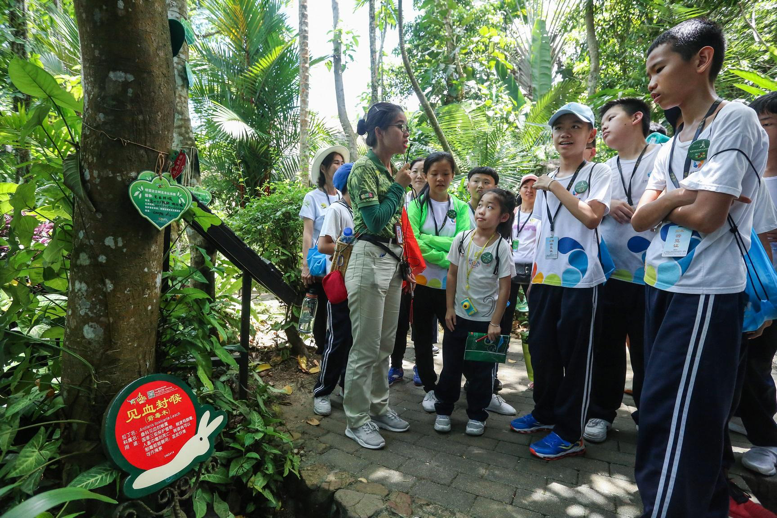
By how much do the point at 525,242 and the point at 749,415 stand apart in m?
1.81

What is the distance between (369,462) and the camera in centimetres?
243

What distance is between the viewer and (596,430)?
8.74ft

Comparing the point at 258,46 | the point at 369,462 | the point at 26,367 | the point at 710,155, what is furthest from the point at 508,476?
the point at 258,46

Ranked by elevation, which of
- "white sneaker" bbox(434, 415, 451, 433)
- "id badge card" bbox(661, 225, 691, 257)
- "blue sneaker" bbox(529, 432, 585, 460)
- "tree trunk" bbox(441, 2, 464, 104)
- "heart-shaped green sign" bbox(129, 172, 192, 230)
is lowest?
"white sneaker" bbox(434, 415, 451, 433)

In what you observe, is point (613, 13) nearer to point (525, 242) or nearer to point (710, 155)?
point (525, 242)

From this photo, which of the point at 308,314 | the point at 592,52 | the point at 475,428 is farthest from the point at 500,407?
the point at 592,52

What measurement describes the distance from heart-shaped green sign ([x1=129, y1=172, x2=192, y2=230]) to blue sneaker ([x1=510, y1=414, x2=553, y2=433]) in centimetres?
240

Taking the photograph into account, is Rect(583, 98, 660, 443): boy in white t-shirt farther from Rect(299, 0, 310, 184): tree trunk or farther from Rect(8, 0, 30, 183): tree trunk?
Rect(299, 0, 310, 184): tree trunk

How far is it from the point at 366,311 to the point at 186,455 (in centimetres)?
124

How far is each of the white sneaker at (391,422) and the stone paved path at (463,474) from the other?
0.14 feet

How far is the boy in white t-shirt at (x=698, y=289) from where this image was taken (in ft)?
5.21

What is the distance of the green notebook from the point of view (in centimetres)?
269

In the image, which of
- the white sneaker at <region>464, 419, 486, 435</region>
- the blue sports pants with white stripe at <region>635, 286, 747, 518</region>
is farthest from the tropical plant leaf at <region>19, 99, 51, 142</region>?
the white sneaker at <region>464, 419, 486, 435</region>

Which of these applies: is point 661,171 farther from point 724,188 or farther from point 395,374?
point 395,374
